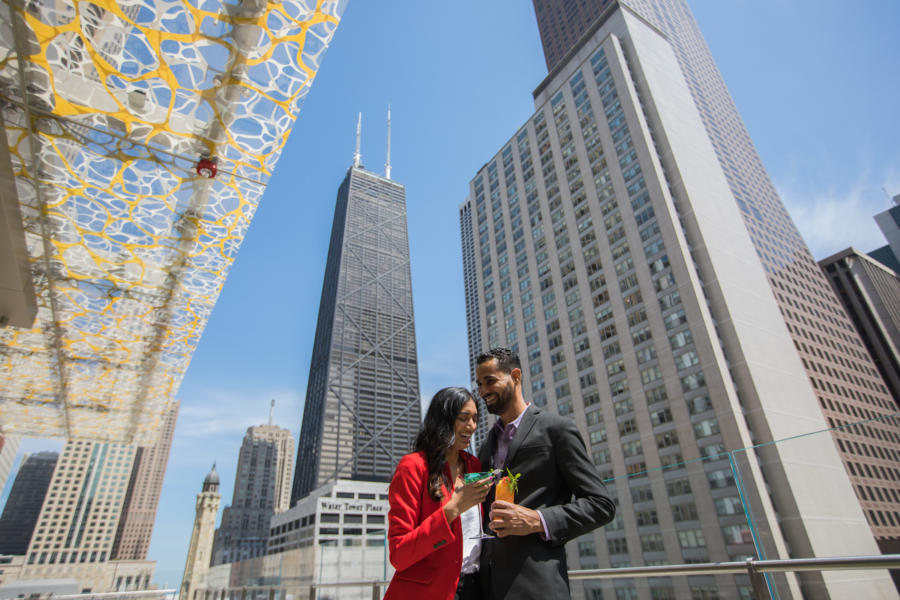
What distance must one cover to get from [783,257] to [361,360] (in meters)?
62.3

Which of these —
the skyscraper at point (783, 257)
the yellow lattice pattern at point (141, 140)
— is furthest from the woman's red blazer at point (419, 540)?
the skyscraper at point (783, 257)

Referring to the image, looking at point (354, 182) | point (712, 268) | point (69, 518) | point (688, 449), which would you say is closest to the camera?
point (688, 449)

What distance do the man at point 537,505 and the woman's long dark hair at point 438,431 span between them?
0.14m

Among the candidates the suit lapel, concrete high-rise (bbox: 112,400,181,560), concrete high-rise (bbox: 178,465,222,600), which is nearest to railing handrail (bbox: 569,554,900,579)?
the suit lapel

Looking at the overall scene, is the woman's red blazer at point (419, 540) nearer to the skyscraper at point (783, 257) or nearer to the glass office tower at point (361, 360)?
the skyscraper at point (783, 257)

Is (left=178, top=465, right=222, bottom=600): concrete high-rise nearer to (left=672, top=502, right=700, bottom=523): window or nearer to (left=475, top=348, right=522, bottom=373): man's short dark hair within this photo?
(left=672, top=502, right=700, bottom=523): window

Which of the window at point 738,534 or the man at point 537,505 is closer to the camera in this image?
the man at point 537,505

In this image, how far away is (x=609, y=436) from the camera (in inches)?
1415

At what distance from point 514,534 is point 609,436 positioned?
3786 cm

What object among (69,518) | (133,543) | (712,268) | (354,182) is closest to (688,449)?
(712,268)

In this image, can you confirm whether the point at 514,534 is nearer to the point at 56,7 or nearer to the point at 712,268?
the point at 56,7

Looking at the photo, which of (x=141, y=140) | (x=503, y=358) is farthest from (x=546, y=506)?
(x=141, y=140)

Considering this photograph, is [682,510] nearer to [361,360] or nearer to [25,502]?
[361,360]

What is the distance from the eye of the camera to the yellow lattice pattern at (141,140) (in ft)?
13.8
